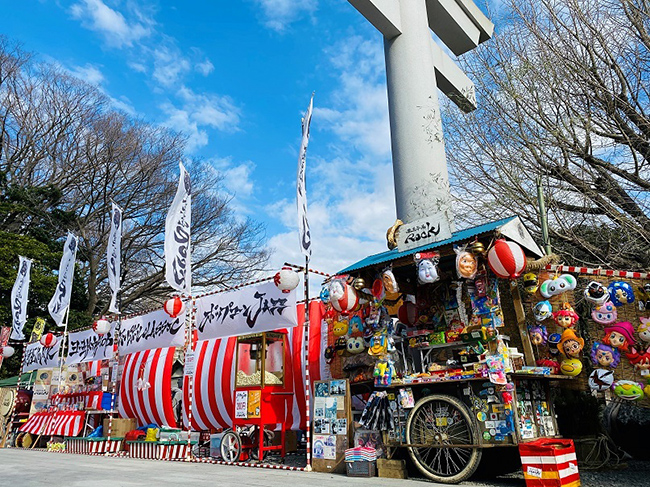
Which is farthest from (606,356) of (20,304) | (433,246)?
(20,304)

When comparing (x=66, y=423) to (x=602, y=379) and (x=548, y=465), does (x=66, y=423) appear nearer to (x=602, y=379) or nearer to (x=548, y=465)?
(x=548, y=465)

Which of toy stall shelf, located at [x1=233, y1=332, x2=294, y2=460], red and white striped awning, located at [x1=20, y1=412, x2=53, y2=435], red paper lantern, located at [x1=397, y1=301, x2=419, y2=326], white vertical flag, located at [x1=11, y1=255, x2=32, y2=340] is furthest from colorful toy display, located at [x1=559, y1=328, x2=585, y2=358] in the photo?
white vertical flag, located at [x1=11, y1=255, x2=32, y2=340]

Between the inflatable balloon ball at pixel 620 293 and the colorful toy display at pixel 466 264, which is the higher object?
the colorful toy display at pixel 466 264

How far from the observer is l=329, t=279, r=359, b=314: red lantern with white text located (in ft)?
24.4

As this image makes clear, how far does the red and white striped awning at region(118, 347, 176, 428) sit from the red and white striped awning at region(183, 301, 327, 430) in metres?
1.05

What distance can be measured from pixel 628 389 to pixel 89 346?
41.5 ft

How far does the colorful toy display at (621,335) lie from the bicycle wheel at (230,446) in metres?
5.99

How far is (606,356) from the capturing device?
6027mm

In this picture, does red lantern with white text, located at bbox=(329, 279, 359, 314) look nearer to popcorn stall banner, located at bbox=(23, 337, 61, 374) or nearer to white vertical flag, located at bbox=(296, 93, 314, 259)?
white vertical flag, located at bbox=(296, 93, 314, 259)

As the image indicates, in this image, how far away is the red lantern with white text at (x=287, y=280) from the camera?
848 cm

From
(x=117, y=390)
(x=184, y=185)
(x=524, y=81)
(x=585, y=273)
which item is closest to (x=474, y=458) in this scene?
(x=585, y=273)

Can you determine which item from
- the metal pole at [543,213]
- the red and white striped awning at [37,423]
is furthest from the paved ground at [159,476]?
the red and white striped awning at [37,423]

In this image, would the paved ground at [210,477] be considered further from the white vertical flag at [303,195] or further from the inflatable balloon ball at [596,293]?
the white vertical flag at [303,195]

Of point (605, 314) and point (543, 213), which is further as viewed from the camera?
point (543, 213)
